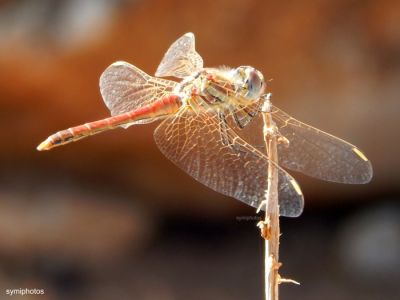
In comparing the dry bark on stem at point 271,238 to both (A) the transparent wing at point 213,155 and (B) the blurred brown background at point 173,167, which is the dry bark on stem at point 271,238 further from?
(B) the blurred brown background at point 173,167

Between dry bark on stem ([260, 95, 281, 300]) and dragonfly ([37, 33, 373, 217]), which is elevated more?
dragonfly ([37, 33, 373, 217])

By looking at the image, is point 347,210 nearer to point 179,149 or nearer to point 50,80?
point 50,80

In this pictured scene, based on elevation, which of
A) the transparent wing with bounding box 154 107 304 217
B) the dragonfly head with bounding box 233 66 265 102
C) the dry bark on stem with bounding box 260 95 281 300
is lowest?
the dry bark on stem with bounding box 260 95 281 300

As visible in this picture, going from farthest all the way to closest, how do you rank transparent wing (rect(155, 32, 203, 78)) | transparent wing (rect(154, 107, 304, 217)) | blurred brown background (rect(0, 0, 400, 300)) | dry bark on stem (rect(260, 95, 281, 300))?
blurred brown background (rect(0, 0, 400, 300)), transparent wing (rect(155, 32, 203, 78)), transparent wing (rect(154, 107, 304, 217)), dry bark on stem (rect(260, 95, 281, 300))

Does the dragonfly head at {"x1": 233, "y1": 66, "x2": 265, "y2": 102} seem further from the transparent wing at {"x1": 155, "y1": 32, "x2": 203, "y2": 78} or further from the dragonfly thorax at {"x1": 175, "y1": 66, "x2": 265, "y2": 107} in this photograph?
the transparent wing at {"x1": 155, "y1": 32, "x2": 203, "y2": 78}

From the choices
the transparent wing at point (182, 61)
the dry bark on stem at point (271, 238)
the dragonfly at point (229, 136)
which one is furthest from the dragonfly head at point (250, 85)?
the dry bark on stem at point (271, 238)

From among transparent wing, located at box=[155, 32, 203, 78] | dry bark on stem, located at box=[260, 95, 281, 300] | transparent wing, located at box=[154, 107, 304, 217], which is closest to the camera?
dry bark on stem, located at box=[260, 95, 281, 300]

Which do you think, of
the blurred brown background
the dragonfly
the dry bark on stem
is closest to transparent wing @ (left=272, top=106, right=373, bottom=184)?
the dragonfly
